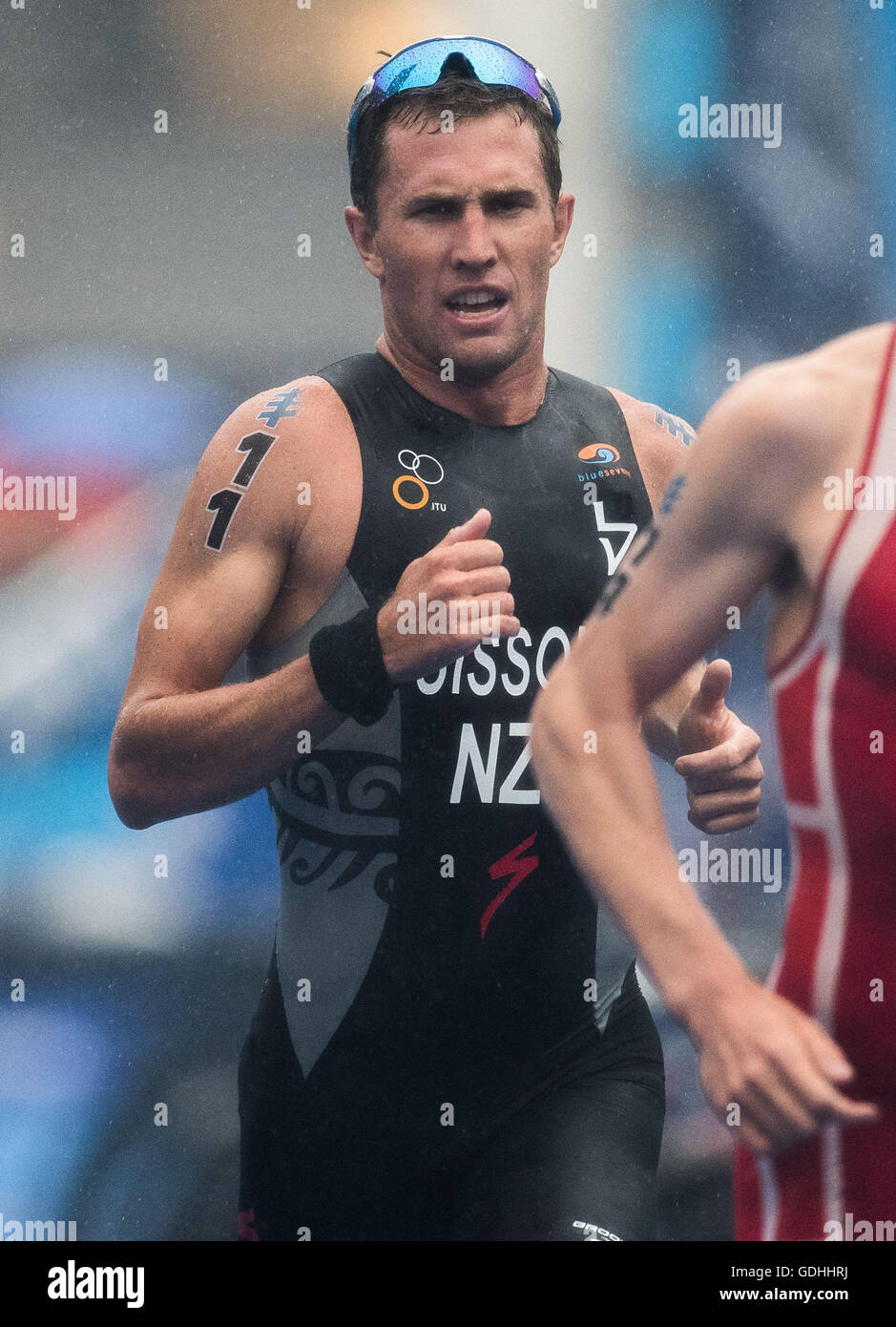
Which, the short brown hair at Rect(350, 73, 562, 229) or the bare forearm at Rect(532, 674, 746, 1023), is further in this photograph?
the short brown hair at Rect(350, 73, 562, 229)

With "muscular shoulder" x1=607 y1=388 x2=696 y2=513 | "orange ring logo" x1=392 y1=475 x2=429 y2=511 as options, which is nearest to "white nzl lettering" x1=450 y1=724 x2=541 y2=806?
"orange ring logo" x1=392 y1=475 x2=429 y2=511

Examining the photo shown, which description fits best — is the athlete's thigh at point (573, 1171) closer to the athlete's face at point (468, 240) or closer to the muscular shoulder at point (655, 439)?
the muscular shoulder at point (655, 439)

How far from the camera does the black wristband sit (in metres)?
1.95

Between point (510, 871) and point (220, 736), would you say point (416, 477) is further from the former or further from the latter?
point (510, 871)

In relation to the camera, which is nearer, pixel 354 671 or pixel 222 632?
pixel 354 671

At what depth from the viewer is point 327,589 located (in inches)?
82.7

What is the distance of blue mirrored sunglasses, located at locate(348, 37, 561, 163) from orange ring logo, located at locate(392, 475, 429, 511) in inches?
23.3

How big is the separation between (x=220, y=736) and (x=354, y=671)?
0.83ft

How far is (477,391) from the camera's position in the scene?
2.20m

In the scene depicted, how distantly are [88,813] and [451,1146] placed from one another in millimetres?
908

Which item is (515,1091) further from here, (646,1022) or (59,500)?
(59,500)

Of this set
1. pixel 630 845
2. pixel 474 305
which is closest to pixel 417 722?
pixel 474 305

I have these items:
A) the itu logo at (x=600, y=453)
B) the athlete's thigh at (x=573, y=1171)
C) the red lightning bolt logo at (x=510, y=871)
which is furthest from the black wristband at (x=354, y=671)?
the athlete's thigh at (x=573, y=1171)

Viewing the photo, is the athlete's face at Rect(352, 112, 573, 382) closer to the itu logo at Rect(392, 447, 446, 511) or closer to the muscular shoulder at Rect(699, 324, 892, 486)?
the itu logo at Rect(392, 447, 446, 511)
